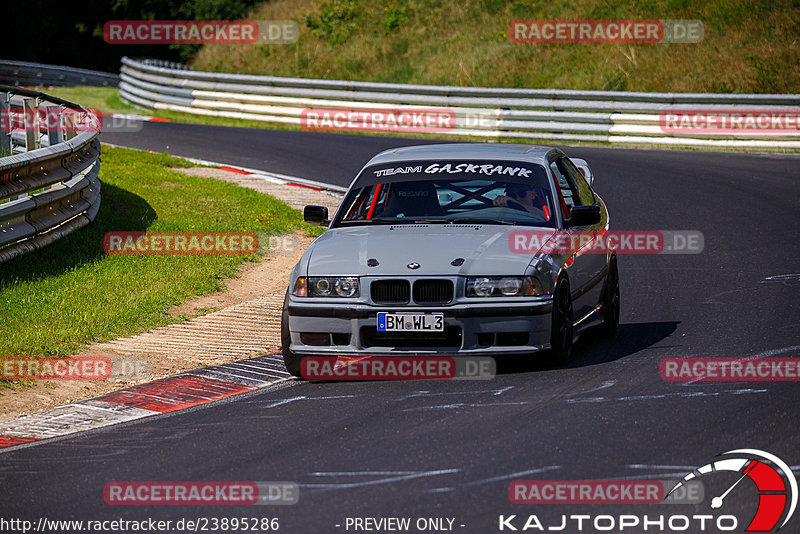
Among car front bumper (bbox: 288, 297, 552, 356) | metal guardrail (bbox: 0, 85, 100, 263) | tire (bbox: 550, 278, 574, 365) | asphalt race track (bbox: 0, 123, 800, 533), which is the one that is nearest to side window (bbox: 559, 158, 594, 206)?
asphalt race track (bbox: 0, 123, 800, 533)

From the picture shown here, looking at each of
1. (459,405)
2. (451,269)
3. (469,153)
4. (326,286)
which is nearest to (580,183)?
(469,153)

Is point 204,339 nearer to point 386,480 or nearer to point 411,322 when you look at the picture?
point 411,322

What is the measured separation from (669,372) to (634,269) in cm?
492

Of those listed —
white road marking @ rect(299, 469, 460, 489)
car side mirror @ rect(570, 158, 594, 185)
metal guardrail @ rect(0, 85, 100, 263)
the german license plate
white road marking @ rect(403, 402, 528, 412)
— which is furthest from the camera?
car side mirror @ rect(570, 158, 594, 185)

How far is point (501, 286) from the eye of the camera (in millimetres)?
8133

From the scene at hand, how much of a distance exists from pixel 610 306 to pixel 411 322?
7.78 ft

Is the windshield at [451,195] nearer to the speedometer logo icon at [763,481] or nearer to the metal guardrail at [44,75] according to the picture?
the speedometer logo icon at [763,481]

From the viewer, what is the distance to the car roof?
9.74m

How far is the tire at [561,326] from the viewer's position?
8219 mm

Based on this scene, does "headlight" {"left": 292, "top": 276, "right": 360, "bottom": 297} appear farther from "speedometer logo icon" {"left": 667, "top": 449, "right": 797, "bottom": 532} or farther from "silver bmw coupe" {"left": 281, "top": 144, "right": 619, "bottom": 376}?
"speedometer logo icon" {"left": 667, "top": 449, "right": 797, "bottom": 532}

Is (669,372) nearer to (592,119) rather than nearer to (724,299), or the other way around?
(724,299)

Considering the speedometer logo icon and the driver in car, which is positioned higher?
the driver in car

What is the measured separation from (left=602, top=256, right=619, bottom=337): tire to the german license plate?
218cm

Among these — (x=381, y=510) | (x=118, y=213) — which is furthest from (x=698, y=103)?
(x=381, y=510)
